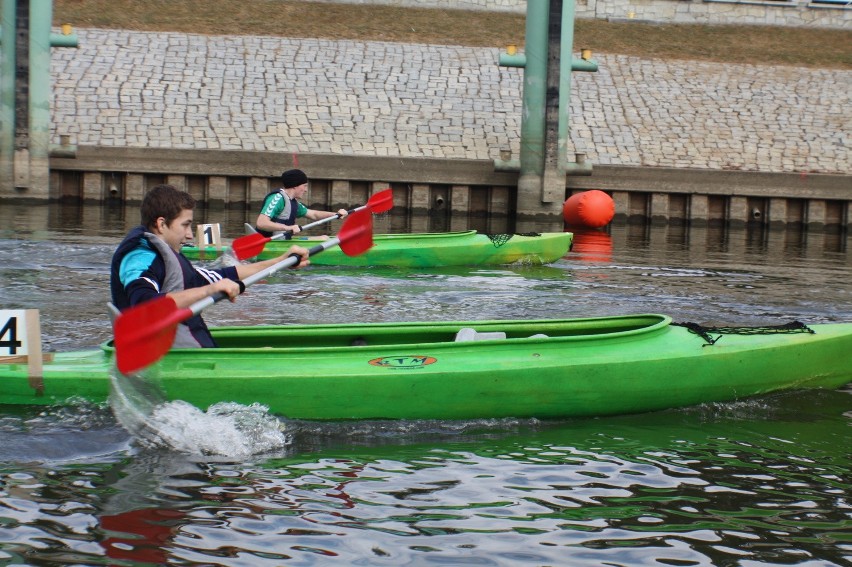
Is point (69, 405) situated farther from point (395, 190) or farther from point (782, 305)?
point (395, 190)

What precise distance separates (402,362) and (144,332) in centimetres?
154

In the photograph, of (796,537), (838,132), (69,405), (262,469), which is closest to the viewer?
(796,537)

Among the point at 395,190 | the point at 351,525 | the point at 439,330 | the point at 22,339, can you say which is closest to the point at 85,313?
the point at 22,339

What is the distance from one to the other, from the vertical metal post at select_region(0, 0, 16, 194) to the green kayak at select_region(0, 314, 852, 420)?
14.4m

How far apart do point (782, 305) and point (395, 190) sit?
11.0 meters

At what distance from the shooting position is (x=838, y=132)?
2377cm

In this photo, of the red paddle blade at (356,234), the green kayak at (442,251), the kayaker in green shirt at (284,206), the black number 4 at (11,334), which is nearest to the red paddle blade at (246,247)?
the kayaker in green shirt at (284,206)

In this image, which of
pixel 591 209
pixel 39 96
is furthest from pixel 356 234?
pixel 39 96

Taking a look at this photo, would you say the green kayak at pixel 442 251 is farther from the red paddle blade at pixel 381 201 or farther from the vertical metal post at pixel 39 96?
the vertical metal post at pixel 39 96

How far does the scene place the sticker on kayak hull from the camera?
21.3ft

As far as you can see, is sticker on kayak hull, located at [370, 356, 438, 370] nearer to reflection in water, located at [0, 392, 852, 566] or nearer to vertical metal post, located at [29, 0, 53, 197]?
reflection in water, located at [0, 392, 852, 566]

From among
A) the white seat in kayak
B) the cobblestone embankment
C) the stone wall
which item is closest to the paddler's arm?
the white seat in kayak

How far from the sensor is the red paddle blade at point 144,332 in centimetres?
559

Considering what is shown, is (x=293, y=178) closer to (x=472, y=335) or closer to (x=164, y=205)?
(x=472, y=335)
